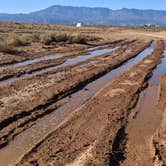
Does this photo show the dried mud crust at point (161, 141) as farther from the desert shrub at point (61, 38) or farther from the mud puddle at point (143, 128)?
the desert shrub at point (61, 38)

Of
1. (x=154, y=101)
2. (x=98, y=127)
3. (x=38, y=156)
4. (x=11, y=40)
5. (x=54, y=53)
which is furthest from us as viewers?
(x=11, y=40)

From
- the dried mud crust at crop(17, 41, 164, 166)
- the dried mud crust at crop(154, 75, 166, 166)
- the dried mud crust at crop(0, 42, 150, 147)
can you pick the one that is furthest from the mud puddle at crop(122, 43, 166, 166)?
the dried mud crust at crop(0, 42, 150, 147)

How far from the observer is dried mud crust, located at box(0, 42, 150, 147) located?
11336 mm

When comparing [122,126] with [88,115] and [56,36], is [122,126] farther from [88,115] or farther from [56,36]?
[56,36]

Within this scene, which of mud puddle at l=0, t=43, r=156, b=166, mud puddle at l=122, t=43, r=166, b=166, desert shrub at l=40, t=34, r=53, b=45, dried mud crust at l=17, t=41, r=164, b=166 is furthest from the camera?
desert shrub at l=40, t=34, r=53, b=45

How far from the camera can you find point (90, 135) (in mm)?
10391

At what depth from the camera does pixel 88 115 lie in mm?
12383

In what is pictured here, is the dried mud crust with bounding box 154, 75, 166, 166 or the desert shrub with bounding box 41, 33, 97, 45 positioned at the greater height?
the desert shrub with bounding box 41, 33, 97, 45

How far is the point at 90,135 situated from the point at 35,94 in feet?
17.1

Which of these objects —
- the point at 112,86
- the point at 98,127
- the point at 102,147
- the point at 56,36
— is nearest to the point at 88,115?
the point at 98,127

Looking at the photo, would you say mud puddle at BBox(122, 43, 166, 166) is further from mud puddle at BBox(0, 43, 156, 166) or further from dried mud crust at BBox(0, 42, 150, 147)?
dried mud crust at BBox(0, 42, 150, 147)

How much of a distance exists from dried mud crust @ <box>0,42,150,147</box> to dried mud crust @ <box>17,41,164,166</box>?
1.13 m

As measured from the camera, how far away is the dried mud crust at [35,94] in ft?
37.2

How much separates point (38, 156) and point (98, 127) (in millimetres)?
2739
